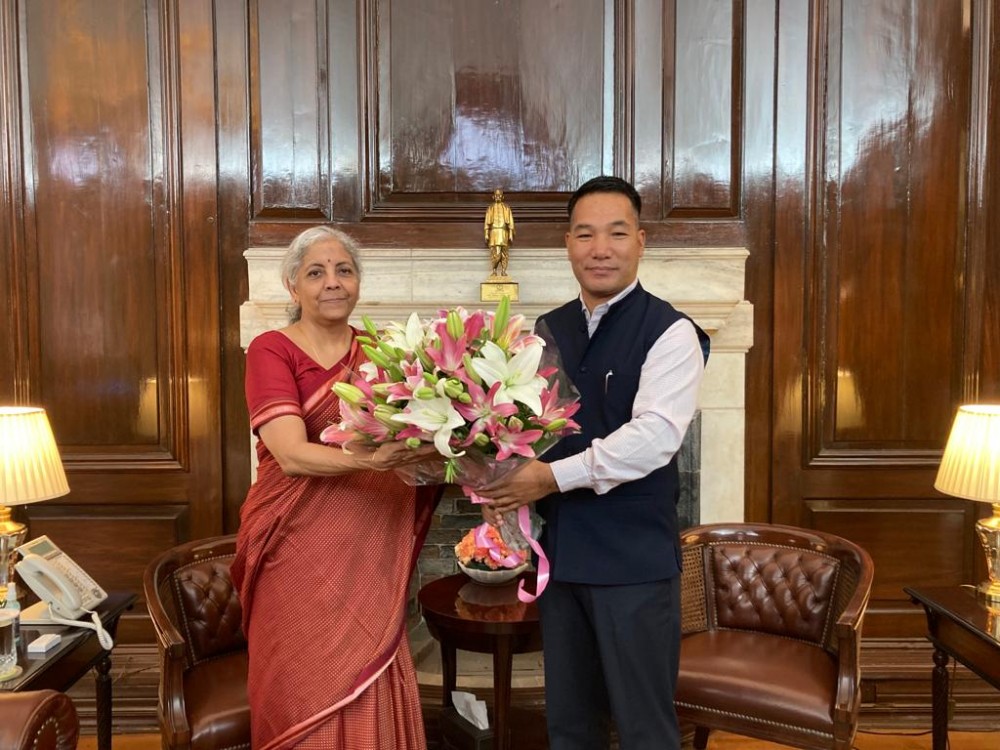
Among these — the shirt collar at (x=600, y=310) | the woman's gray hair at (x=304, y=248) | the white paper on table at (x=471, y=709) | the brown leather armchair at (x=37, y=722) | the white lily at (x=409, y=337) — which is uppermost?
the woman's gray hair at (x=304, y=248)

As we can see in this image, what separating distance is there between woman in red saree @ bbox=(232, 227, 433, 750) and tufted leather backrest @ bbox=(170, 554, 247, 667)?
585 mm

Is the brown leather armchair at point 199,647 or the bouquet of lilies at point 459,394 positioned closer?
the bouquet of lilies at point 459,394

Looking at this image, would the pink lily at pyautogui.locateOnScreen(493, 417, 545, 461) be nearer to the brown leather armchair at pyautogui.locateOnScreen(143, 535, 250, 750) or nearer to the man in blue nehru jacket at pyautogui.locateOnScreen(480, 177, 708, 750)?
the man in blue nehru jacket at pyautogui.locateOnScreen(480, 177, 708, 750)

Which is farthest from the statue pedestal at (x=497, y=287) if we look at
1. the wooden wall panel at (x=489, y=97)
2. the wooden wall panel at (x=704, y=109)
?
the wooden wall panel at (x=704, y=109)

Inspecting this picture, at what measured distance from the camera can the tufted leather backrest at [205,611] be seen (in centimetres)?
242

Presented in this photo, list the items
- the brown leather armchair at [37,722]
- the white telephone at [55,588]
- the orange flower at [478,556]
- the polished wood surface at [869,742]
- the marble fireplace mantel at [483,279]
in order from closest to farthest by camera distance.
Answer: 1. the brown leather armchair at [37,722]
2. the white telephone at [55,588]
3. the orange flower at [478,556]
4. the polished wood surface at [869,742]
5. the marble fireplace mantel at [483,279]

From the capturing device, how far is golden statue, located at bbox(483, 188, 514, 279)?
2955 millimetres

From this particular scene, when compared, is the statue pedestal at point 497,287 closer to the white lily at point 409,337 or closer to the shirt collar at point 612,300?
the shirt collar at point 612,300

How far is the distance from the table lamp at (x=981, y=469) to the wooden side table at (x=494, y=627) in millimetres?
1318

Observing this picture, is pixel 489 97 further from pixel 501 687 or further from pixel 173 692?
pixel 173 692

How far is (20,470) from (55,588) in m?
0.34

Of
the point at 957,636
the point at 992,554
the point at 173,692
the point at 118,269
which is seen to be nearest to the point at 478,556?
the point at 173,692

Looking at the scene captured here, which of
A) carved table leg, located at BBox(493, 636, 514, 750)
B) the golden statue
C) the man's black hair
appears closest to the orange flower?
carved table leg, located at BBox(493, 636, 514, 750)

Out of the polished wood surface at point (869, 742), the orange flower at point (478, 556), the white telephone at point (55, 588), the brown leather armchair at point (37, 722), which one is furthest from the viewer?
the polished wood surface at point (869, 742)
